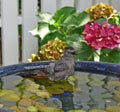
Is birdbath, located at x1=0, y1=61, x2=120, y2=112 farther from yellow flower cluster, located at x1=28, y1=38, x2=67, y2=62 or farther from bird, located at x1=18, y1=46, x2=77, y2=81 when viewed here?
yellow flower cluster, located at x1=28, y1=38, x2=67, y2=62

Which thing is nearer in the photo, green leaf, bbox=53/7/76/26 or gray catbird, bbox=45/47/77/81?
gray catbird, bbox=45/47/77/81

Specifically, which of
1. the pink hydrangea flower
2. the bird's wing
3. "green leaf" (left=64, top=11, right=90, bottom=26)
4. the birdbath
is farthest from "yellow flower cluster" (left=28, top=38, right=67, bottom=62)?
the bird's wing

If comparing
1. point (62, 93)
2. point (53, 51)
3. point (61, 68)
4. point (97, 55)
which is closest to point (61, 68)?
point (61, 68)

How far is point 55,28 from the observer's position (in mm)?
2656

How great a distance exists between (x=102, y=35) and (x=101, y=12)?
44 cm

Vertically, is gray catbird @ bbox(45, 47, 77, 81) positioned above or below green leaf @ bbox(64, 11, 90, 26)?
below

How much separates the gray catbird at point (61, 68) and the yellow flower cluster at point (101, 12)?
1081 mm

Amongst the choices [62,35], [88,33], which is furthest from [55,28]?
[88,33]

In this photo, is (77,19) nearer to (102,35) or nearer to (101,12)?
(101,12)

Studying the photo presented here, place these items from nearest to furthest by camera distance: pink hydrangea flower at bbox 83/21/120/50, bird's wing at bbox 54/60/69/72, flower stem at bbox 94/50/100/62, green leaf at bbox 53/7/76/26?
bird's wing at bbox 54/60/69/72
pink hydrangea flower at bbox 83/21/120/50
flower stem at bbox 94/50/100/62
green leaf at bbox 53/7/76/26

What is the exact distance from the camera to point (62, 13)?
2.73m

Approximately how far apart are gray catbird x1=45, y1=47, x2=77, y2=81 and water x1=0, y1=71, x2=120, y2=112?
26 mm

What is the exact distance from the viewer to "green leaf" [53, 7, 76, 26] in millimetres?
2711

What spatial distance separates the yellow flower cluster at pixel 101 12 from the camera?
2.59 m
